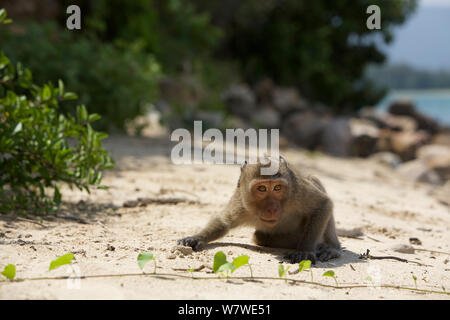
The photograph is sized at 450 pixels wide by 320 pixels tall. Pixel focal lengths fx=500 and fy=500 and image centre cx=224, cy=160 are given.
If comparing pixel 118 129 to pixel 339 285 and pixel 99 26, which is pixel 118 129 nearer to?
pixel 99 26

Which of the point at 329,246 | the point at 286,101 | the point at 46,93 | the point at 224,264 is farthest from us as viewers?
the point at 286,101

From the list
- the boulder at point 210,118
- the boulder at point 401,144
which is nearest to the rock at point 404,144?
the boulder at point 401,144

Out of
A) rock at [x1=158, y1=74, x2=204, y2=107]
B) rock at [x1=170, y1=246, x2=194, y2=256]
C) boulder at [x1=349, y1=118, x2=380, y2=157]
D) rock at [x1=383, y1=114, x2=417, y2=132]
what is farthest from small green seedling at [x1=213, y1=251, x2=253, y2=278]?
rock at [x1=383, y1=114, x2=417, y2=132]

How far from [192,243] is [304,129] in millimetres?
13815

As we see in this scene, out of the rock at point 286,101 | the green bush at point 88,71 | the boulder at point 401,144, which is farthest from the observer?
the rock at point 286,101

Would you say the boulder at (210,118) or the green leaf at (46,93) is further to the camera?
the boulder at (210,118)

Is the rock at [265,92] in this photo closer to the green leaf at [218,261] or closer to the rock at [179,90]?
the rock at [179,90]

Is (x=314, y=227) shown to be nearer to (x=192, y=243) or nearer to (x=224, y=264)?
(x=192, y=243)

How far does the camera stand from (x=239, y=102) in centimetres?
1856

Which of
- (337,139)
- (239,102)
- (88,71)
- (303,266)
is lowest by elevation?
(303,266)

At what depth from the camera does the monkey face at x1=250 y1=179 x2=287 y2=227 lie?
3.90 m

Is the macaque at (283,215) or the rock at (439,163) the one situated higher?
the macaque at (283,215)

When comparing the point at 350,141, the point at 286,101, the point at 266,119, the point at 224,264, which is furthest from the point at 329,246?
the point at 286,101

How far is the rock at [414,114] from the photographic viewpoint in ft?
74.4
